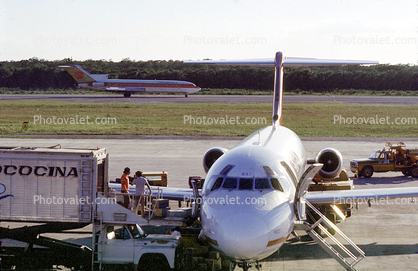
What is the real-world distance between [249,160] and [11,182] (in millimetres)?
7161

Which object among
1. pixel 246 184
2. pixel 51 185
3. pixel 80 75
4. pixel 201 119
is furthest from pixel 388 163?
pixel 80 75

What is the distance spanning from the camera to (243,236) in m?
10.4

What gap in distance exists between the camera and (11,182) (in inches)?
541

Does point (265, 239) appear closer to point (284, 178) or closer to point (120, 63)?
point (284, 178)

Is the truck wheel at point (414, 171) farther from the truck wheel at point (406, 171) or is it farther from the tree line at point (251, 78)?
the tree line at point (251, 78)

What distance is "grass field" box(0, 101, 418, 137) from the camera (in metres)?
50.9

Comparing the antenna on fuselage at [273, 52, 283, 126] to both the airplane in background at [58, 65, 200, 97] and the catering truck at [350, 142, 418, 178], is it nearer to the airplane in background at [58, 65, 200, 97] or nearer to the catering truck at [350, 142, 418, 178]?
the catering truck at [350, 142, 418, 178]

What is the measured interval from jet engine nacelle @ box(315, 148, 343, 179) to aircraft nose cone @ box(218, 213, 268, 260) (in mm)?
10511

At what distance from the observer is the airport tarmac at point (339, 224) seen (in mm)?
15016

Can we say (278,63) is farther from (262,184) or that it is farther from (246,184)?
(246,184)

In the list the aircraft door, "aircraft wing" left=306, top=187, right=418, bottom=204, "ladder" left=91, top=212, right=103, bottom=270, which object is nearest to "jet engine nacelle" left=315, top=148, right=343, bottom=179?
"aircraft wing" left=306, top=187, right=418, bottom=204

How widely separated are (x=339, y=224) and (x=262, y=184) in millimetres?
8894

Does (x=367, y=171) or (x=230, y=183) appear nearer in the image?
(x=230, y=183)

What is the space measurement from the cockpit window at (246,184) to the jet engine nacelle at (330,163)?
31.0 feet
